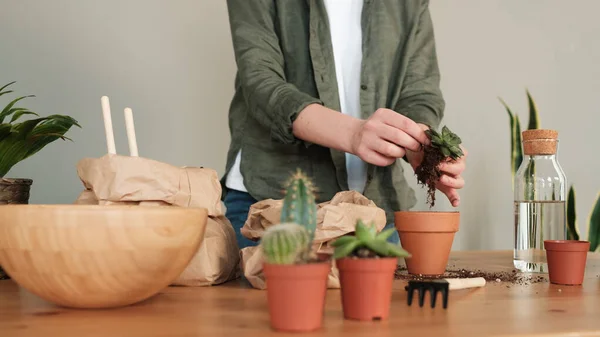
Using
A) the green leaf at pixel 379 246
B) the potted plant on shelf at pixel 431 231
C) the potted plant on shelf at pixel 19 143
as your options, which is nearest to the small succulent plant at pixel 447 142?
the potted plant on shelf at pixel 431 231

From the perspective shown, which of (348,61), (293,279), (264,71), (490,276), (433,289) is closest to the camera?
(293,279)

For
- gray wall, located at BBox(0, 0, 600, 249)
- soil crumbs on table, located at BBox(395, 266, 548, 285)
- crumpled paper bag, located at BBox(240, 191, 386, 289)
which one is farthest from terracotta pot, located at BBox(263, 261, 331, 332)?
gray wall, located at BBox(0, 0, 600, 249)

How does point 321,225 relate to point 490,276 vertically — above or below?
above

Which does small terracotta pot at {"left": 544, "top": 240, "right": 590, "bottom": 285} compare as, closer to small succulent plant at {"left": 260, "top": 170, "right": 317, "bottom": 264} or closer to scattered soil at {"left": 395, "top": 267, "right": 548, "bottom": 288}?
scattered soil at {"left": 395, "top": 267, "right": 548, "bottom": 288}

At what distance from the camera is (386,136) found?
98cm

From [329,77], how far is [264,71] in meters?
0.17

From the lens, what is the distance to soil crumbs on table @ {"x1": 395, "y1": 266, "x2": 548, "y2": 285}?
923 millimetres

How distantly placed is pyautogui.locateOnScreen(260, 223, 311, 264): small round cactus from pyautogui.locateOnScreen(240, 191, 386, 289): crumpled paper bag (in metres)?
0.26

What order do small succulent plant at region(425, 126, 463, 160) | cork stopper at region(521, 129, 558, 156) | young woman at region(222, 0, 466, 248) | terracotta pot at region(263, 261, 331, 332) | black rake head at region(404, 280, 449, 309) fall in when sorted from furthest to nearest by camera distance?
young woman at region(222, 0, 466, 248) → cork stopper at region(521, 129, 558, 156) → small succulent plant at region(425, 126, 463, 160) → black rake head at region(404, 280, 449, 309) → terracotta pot at region(263, 261, 331, 332)

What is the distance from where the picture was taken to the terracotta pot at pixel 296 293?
1.80 feet

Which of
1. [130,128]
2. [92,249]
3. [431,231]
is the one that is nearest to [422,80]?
[431,231]

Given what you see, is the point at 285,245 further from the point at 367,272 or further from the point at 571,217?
the point at 571,217

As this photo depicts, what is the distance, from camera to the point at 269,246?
55 cm

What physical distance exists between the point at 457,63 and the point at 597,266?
133 cm
